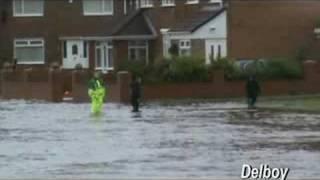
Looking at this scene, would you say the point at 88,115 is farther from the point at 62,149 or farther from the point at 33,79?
the point at 33,79

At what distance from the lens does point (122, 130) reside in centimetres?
3384

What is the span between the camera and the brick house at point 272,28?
2466 inches

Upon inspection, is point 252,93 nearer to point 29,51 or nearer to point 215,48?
point 215,48

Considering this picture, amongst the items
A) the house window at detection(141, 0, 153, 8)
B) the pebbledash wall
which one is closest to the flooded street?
the pebbledash wall

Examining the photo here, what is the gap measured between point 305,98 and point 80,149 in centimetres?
2759

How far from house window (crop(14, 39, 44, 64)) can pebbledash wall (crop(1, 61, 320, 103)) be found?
13556mm

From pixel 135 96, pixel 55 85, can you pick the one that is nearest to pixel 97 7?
pixel 55 85

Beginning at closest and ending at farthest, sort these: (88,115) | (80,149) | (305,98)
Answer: (80,149) < (88,115) < (305,98)

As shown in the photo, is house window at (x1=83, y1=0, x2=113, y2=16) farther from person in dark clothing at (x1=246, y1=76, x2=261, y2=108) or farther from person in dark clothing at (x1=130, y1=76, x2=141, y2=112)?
person in dark clothing at (x1=130, y1=76, x2=141, y2=112)

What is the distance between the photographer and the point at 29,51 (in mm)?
76312

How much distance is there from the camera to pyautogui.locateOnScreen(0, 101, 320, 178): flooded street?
22375 mm

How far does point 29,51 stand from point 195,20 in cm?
1553

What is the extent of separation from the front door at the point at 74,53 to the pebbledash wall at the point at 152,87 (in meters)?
12.7

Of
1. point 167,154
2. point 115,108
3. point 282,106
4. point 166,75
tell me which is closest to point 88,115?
point 115,108
